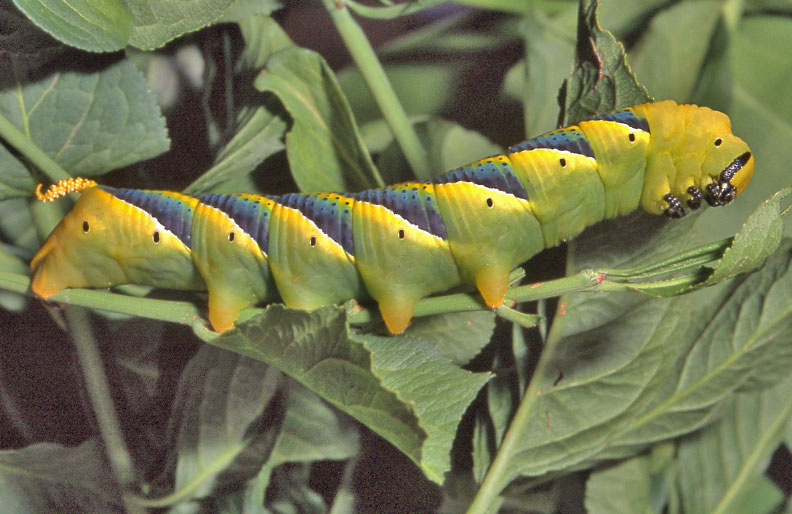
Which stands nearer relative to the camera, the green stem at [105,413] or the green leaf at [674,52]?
the green stem at [105,413]

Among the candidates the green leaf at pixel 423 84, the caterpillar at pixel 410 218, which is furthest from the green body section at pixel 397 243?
the green leaf at pixel 423 84

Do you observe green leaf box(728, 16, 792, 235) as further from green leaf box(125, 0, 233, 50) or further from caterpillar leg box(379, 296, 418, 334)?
Result: green leaf box(125, 0, 233, 50)

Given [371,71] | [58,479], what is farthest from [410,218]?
[58,479]

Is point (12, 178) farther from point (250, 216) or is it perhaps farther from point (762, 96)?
point (762, 96)

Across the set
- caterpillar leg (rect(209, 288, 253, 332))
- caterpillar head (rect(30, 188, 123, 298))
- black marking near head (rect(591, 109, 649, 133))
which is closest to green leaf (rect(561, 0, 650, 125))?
black marking near head (rect(591, 109, 649, 133))

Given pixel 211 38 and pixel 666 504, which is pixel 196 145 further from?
pixel 666 504

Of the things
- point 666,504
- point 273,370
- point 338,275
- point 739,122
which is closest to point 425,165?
point 338,275

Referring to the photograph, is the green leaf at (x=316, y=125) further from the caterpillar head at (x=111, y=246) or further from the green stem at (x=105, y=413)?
the green stem at (x=105, y=413)
